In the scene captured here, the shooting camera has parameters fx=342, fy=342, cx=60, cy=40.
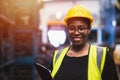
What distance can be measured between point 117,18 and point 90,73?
11172 mm

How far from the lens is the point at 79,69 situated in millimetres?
2648

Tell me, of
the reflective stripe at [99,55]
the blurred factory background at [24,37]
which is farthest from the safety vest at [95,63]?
the blurred factory background at [24,37]

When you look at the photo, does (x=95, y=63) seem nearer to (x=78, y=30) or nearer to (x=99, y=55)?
(x=99, y=55)

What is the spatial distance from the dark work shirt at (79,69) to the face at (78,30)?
137 mm

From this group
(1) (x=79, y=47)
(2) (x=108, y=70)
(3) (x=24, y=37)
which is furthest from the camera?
(3) (x=24, y=37)

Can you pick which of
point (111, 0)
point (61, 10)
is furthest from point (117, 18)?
point (61, 10)

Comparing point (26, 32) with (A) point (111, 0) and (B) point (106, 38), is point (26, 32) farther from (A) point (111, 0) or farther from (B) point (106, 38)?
(B) point (106, 38)

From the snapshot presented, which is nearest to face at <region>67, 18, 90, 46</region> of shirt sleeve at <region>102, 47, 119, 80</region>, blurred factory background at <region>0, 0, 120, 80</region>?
shirt sleeve at <region>102, 47, 119, 80</region>

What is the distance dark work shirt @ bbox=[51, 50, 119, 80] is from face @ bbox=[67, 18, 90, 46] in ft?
0.45

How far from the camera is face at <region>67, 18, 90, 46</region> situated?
2.66m

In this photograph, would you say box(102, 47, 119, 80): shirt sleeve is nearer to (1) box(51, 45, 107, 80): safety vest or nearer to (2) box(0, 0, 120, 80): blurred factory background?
(1) box(51, 45, 107, 80): safety vest

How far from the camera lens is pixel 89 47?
2762 mm

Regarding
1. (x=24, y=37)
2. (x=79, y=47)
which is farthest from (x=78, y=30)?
(x=24, y=37)

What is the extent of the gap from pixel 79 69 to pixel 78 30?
A: 0.30 meters
